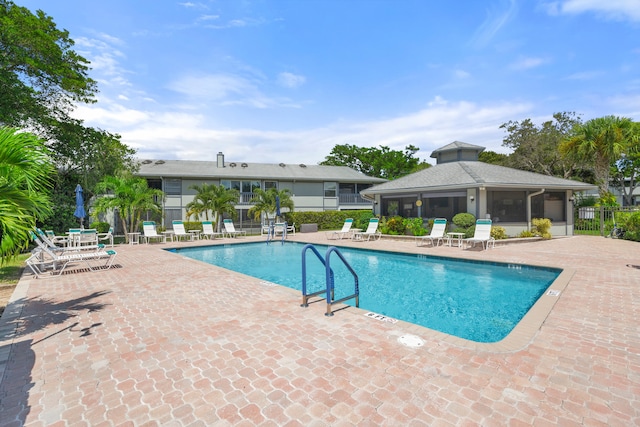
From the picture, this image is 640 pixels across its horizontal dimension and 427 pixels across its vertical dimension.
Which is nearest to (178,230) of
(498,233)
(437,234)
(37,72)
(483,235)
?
(37,72)

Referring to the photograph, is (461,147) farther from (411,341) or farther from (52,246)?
(52,246)

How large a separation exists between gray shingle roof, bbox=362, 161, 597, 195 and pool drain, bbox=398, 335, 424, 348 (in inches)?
554

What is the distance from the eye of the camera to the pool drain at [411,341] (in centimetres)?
395

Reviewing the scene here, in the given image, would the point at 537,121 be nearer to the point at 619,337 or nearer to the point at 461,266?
the point at 461,266

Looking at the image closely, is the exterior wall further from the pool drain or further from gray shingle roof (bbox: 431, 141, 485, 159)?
the pool drain

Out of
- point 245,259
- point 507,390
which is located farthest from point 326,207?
point 507,390

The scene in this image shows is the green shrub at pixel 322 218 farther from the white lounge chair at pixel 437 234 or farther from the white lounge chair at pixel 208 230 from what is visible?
the white lounge chair at pixel 437 234

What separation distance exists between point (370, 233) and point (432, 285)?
9721 mm

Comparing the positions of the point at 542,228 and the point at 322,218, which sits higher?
the point at 322,218

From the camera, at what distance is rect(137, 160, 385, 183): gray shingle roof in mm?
26656

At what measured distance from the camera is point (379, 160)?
47.3 m

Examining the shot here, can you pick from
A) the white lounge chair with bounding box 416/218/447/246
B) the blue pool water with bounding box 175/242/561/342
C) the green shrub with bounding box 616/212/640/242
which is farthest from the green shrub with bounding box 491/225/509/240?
the green shrub with bounding box 616/212/640/242

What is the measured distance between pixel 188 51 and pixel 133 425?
508 inches

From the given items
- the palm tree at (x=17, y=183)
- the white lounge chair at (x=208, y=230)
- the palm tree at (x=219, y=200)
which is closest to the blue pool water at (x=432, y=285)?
the white lounge chair at (x=208, y=230)
